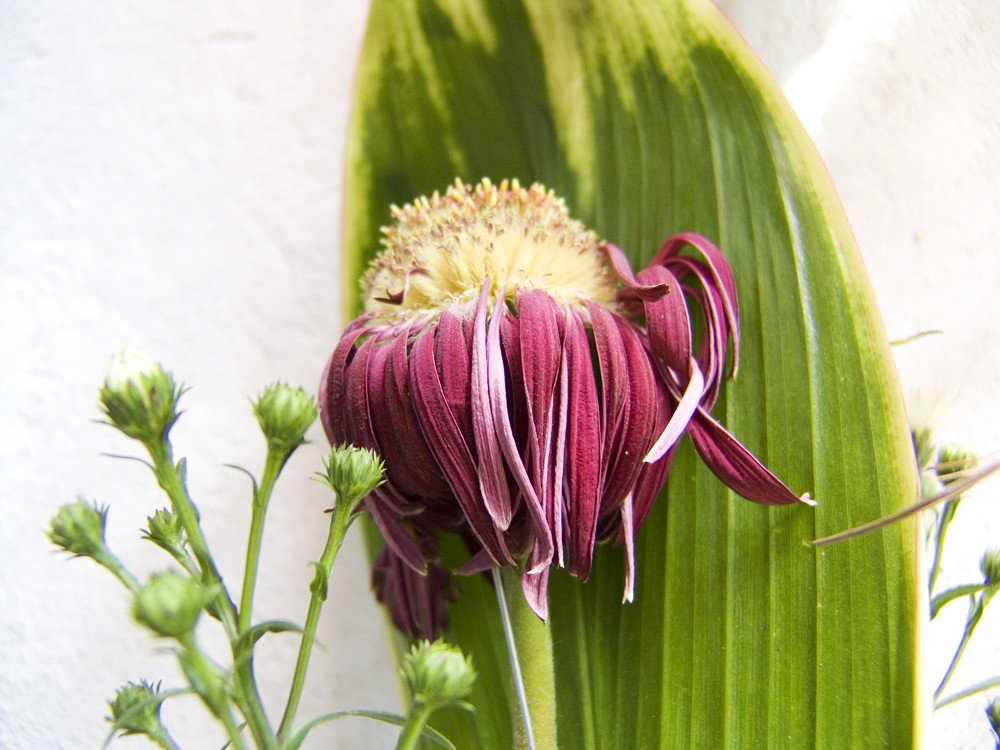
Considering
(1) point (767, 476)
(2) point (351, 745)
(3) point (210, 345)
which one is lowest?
(2) point (351, 745)

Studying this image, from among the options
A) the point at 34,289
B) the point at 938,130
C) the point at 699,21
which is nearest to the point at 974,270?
the point at 938,130

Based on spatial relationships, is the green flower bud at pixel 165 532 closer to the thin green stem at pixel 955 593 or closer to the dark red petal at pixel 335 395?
the dark red petal at pixel 335 395

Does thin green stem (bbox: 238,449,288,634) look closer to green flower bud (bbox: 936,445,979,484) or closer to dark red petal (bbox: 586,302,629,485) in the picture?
dark red petal (bbox: 586,302,629,485)

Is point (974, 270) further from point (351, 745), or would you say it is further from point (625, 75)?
point (351, 745)

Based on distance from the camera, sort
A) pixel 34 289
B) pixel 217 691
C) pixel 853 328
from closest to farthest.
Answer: pixel 217 691 < pixel 853 328 < pixel 34 289

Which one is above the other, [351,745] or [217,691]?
[217,691]

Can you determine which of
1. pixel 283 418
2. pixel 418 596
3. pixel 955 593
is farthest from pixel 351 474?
pixel 955 593
